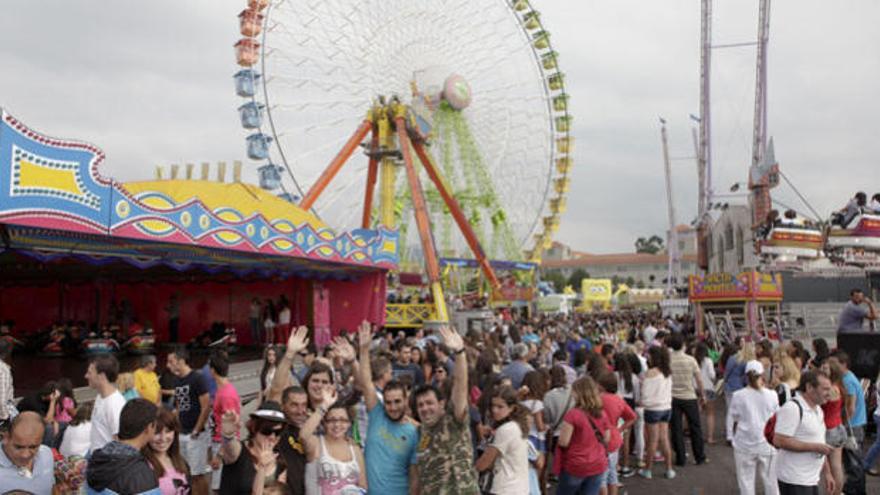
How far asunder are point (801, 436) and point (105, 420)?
14.7 ft

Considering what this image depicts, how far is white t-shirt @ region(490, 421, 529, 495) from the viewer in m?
4.07

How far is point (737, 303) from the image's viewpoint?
17.5 meters

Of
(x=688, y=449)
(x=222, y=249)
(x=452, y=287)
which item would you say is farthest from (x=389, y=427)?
(x=452, y=287)

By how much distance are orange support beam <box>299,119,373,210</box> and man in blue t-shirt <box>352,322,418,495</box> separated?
58.4 ft

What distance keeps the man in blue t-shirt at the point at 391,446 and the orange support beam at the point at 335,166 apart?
58.4 feet

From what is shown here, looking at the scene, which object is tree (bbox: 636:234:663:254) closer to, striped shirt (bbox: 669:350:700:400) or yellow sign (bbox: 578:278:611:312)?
yellow sign (bbox: 578:278:611:312)

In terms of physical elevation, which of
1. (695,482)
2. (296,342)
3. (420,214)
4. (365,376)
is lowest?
(695,482)

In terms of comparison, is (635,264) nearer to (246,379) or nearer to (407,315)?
(407,315)

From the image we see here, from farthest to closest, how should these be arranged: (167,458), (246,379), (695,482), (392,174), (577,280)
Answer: (577,280), (392,174), (246,379), (695,482), (167,458)

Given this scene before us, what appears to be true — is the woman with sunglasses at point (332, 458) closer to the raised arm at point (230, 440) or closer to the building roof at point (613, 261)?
→ the raised arm at point (230, 440)

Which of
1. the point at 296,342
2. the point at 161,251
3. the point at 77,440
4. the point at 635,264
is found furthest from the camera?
the point at 635,264

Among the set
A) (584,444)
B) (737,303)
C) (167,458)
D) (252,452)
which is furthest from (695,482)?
(737,303)

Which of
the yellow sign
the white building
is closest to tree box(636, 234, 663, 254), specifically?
the white building

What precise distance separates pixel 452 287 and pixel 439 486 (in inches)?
1387
